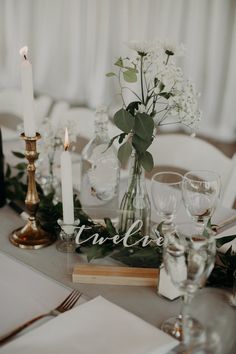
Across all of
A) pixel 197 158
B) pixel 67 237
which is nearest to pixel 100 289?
pixel 67 237

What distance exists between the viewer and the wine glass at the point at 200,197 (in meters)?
1.09

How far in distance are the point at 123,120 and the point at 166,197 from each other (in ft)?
0.65

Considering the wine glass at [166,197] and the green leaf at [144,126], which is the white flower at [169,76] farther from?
the wine glass at [166,197]

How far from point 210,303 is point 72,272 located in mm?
288

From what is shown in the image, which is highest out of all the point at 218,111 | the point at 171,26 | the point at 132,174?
the point at 171,26

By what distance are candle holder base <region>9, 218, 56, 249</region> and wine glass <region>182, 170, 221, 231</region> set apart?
0.33m

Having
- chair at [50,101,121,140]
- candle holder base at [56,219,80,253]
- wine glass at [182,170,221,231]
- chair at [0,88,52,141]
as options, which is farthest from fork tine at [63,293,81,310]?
chair at [0,88,52,141]

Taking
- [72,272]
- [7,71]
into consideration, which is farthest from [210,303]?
[7,71]

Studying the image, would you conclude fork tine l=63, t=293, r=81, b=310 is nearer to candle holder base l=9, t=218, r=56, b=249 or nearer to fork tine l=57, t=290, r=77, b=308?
fork tine l=57, t=290, r=77, b=308

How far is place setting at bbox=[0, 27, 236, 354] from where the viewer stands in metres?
0.80

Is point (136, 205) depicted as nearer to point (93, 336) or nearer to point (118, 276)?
point (118, 276)

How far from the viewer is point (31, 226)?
3.88 feet

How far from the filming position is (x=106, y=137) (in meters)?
1.34

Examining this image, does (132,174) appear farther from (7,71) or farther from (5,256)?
(7,71)
